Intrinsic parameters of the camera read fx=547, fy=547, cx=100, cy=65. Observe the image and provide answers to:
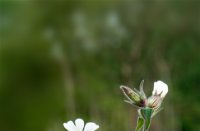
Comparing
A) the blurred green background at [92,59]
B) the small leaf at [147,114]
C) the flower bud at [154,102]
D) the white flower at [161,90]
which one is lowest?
the small leaf at [147,114]

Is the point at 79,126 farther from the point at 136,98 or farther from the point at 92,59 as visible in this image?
the point at 92,59

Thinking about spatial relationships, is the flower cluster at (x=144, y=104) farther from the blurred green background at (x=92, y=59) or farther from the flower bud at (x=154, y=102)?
the blurred green background at (x=92, y=59)

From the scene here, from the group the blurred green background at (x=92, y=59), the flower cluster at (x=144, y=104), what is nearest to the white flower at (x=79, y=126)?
the flower cluster at (x=144, y=104)

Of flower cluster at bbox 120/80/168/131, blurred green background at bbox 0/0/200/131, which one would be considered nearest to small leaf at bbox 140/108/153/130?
flower cluster at bbox 120/80/168/131

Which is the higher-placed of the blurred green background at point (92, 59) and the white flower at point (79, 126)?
the blurred green background at point (92, 59)

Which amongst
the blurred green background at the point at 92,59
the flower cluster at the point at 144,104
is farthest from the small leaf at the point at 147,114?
the blurred green background at the point at 92,59

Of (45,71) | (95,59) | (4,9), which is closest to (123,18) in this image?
(95,59)

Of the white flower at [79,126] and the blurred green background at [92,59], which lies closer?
the white flower at [79,126]

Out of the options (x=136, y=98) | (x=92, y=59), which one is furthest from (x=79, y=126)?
(x=92, y=59)
